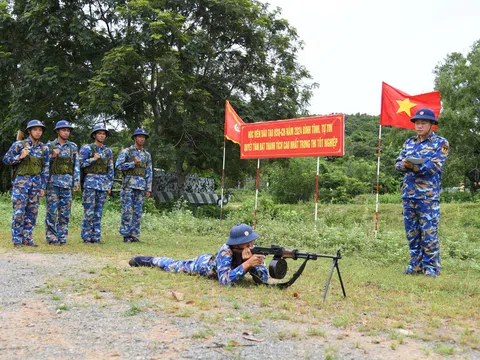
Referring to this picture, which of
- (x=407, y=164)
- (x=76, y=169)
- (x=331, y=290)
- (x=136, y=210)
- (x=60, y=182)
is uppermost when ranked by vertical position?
(x=407, y=164)

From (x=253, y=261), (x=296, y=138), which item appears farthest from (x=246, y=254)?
(x=296, y=138)

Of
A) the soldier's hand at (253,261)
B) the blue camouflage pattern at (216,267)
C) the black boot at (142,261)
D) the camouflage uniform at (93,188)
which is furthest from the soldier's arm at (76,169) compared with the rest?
the soldier's hand at (253,261)

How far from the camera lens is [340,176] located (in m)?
29.6

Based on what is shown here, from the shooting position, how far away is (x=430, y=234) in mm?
6273

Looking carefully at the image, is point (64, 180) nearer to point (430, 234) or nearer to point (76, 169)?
point (76, 169)

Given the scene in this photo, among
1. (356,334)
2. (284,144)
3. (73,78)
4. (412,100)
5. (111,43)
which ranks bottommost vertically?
(356,334)

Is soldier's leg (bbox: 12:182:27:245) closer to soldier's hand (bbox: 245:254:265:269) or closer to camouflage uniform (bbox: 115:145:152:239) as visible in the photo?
camouflage uniform (bbox: 115:145:152:239)

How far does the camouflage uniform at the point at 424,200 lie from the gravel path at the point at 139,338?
2.92m

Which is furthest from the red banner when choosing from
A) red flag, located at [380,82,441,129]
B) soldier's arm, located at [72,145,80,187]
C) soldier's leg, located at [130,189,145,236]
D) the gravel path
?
the gravel path

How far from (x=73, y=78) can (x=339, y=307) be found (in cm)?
1589

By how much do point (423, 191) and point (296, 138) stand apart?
4708mm

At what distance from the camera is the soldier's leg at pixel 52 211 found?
29.1ft

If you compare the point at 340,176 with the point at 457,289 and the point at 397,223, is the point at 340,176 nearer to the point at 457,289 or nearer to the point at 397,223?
the point at 397,223

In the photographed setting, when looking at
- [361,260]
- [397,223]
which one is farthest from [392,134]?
[361,260]
